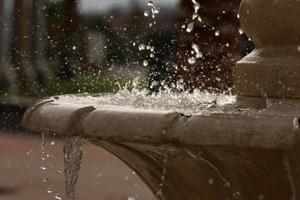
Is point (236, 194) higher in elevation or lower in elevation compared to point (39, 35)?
lower

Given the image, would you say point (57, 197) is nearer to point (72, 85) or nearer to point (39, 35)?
point (72, 85)

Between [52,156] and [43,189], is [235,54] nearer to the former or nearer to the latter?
[52,156]

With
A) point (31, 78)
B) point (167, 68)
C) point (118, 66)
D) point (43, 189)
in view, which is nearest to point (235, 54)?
point (167, 68)

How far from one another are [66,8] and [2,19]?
1.20 m

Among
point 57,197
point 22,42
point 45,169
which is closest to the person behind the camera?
point 57,197

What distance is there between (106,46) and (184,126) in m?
12.0

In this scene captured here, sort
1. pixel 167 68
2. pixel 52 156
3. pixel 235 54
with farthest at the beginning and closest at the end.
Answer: pixel 167 68 < pixel 235 54 < pixel 52 156

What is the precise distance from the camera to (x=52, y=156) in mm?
8719

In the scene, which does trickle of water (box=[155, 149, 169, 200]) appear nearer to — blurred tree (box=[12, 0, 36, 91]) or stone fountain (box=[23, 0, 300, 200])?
stone fountain (box=[23, 0, 300, 200])

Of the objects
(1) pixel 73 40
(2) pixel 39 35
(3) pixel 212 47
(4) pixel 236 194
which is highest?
(2) pixel 39 35

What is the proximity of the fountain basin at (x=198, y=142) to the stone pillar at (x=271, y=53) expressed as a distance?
0.10 metres

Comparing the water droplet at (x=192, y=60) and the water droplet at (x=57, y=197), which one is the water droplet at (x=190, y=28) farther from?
the water droplet at (x=57, y=197)

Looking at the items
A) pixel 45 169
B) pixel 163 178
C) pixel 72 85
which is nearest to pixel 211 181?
pixel 163 178

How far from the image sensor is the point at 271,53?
2.57 meters
